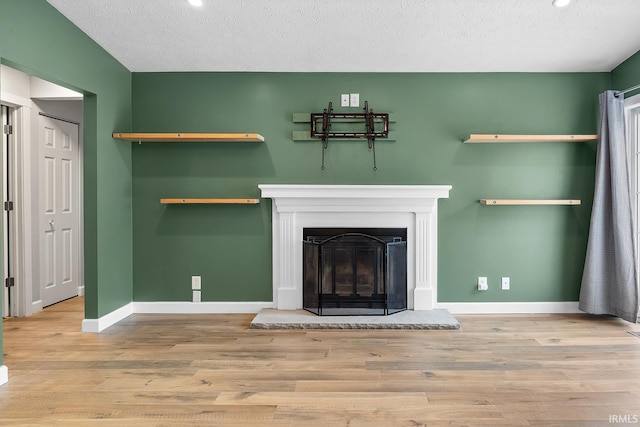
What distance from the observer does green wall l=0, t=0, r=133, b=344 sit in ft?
8.98

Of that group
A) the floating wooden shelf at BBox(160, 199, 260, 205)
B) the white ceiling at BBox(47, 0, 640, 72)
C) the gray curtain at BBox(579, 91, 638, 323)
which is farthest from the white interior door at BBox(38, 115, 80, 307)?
the gray curtain at BBox(579, 91, 638, 323)

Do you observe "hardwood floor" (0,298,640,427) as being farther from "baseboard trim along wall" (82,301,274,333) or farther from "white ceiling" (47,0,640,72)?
"white ceiling" (47,0,640,72)

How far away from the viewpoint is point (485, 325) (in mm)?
3787

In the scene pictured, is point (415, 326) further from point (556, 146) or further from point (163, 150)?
point (163, 150)

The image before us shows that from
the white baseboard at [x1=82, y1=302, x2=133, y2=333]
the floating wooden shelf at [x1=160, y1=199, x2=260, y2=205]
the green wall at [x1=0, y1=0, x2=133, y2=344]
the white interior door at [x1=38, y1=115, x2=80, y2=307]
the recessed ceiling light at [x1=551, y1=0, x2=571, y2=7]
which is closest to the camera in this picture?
the green wall at [x1=0, y1=0, x2=133, y2=344]

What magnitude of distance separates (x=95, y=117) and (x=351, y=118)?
2176 mm

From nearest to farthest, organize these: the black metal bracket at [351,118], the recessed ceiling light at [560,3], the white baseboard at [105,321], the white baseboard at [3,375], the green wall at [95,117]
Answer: the white baseboard at [3,375] < the green wall at [95,117] < the recessed ceiling light at [560,3] < the white baseboard at [105,321] < the black metal bracket at [351,118]

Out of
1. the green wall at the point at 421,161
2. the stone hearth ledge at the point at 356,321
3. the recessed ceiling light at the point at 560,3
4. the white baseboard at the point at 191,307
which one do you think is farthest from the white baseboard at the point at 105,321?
the recessed ceiling light at the point at 560,3

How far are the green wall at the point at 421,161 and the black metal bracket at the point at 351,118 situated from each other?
8 centimetres

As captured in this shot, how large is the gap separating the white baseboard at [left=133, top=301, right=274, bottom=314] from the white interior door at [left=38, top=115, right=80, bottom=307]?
112 cm

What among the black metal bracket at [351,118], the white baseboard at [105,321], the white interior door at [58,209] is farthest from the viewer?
the white interior door at [58,209]

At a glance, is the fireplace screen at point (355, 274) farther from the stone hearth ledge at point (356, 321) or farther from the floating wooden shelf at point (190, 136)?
the floating wooden shelf at point (190, 136)

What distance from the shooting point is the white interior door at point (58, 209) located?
441 centimetres

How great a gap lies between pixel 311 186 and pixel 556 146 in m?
2.30
